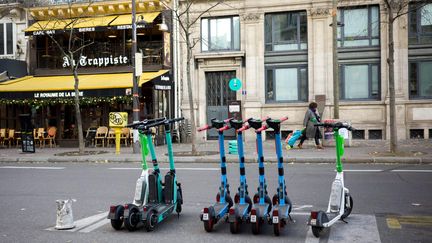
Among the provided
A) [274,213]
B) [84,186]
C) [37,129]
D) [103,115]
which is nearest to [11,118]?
[37,129]

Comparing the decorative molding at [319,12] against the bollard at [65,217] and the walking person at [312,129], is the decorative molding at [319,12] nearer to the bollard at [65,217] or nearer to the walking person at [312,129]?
the walking person at [312,129]

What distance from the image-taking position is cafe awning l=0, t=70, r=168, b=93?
69.4 ft

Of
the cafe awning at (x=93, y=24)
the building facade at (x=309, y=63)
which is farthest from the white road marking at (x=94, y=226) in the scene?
the cafe awning at (x=93, y=24)

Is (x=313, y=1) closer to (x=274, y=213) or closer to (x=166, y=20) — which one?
(x=166, y=20)

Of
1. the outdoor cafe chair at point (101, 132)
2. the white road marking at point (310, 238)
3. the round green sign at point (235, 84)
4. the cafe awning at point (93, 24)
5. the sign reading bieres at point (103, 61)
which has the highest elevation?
the cafe awning at point (93, 24)

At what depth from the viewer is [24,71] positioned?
25.0m

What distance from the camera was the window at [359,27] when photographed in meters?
21.7

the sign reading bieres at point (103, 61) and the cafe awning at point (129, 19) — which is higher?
the cafe awning at point (129, 19)

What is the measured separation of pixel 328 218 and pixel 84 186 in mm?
6388

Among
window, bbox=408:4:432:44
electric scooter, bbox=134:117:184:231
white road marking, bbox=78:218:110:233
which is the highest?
window, bbox=408:4:432:44

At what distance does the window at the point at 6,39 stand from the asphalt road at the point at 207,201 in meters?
13.4

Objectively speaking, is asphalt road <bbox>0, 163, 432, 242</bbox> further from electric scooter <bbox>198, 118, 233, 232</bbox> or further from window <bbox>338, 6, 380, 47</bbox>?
window <bbox>338, 6, 380, 47</bbox>

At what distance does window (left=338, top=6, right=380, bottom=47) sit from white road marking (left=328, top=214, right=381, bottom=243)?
1610 cm

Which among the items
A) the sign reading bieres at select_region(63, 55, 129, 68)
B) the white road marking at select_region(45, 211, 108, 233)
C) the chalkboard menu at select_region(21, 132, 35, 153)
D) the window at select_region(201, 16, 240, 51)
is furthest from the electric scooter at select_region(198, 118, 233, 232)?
the sign reading bieres at select_region(63, 55, 129, 68)
